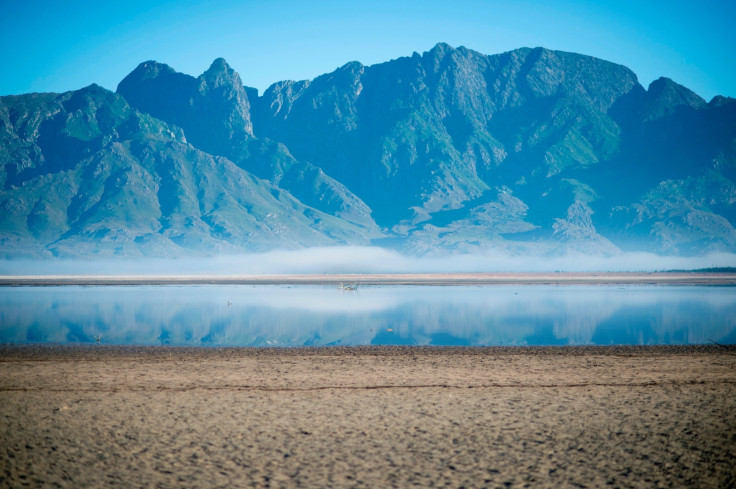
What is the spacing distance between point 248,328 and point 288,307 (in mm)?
14044

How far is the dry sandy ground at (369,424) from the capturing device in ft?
38.6

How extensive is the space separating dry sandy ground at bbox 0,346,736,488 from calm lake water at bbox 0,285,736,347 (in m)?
9.15

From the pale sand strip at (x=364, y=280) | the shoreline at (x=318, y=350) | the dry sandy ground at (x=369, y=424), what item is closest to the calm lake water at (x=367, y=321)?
the shoreline at (x=318, y=350)

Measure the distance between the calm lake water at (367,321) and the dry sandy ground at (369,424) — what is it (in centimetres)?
915

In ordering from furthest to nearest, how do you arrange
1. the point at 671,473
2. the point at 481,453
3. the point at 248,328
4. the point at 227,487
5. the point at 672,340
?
the point at 248,328 → the point at 672,340 → the point at 481,453 → the point at 671,473 → the point at 227,487

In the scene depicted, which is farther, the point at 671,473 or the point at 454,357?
the point at 454,357

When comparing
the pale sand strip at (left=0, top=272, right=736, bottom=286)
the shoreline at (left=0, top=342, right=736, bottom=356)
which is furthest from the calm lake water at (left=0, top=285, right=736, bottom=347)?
the pale sand strip at (left=0, top=272, right=736, bottom=286)

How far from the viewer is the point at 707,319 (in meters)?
41.4

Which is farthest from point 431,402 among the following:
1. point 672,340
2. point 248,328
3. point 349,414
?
point 248,328

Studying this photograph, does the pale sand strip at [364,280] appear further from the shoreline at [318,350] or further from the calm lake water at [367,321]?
the shoreline at [318,350]

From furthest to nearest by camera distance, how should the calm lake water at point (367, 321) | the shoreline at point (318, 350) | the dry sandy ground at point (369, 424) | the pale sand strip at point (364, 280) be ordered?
the pale sand strip at point (364, 280)
the calm lake water at point (367, 321)
the shoreline at point (318, 350)
the dry sandy ground at point (369, 424)

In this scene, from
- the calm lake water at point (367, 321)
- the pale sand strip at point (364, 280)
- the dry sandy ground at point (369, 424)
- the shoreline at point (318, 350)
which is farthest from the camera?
the pale sand strip at point (364, 280)

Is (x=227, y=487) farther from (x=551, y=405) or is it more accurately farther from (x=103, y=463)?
(x=551, y=405)

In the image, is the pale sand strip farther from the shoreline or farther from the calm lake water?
the shoreline
